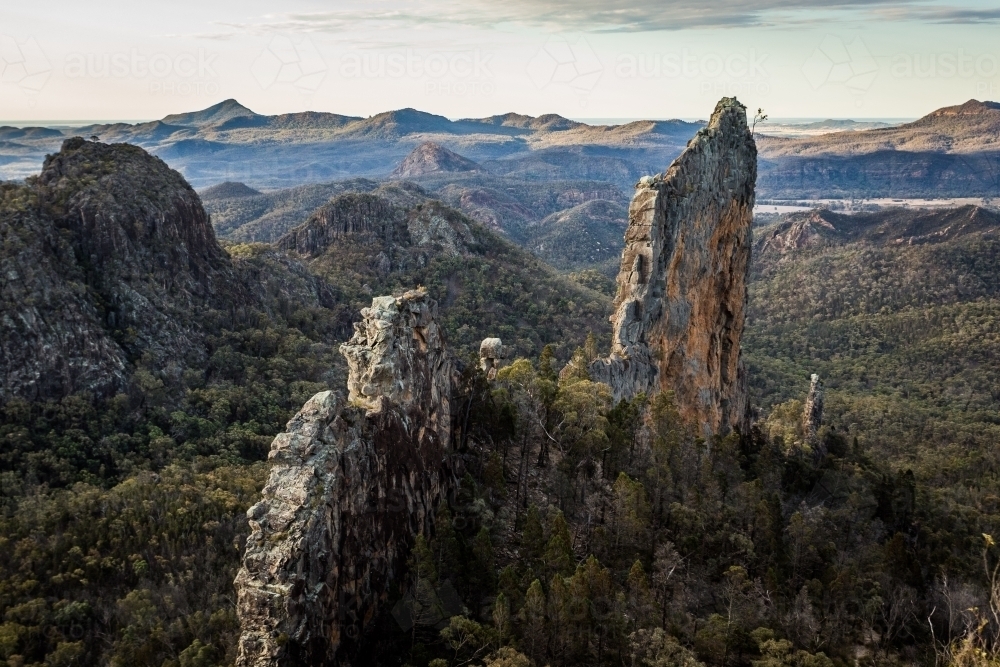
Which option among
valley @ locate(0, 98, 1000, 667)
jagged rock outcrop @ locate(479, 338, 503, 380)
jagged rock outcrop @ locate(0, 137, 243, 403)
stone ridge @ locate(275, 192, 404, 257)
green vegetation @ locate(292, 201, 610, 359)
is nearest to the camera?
valley @ locate(0, 98, 1000, 667)

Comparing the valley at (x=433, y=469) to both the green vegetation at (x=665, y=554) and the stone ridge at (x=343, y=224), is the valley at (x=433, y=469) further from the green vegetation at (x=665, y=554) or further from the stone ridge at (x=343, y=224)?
the stone ridge at (x=343, y=224)

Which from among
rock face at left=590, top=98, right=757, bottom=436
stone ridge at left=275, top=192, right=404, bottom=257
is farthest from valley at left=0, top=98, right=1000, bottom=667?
stone ridge at left=275, top=192, right=404, bottom=257

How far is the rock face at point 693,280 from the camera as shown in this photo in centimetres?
5169

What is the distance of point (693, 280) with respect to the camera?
182 ft

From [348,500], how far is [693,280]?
37.4 meters

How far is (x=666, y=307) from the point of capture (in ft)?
174

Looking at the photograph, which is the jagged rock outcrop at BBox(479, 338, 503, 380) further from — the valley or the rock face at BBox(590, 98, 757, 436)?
the rock face at BBox(590, 98, 757, 436)

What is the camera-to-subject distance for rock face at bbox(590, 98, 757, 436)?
5169cm

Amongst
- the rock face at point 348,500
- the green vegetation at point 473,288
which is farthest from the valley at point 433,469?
the green vegetation at point 473,288

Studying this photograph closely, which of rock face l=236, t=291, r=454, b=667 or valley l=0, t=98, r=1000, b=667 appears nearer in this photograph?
rock face l=236, t=291, r=454, b=667

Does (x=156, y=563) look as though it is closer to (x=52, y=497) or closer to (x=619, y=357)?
(x=52, y=497)

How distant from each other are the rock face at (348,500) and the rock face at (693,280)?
20.5 metres

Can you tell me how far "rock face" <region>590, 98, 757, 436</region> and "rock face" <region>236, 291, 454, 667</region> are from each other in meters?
20.5

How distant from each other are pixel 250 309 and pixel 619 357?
58.0 meters
